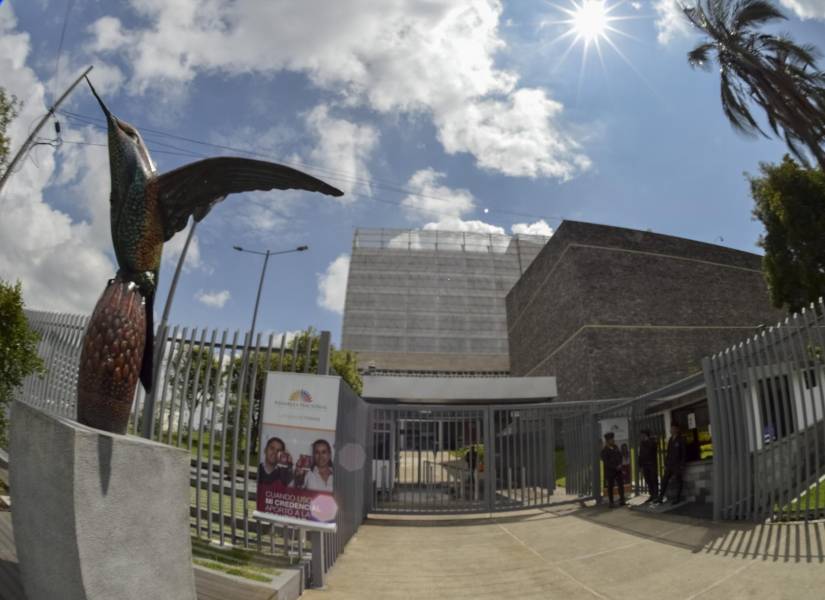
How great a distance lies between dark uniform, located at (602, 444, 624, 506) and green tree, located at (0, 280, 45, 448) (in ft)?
30.4

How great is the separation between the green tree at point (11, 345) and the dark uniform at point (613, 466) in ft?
30.4

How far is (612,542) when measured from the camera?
20.7 feet

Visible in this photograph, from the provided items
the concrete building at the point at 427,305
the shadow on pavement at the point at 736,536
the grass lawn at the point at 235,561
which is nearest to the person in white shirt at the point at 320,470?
the grass lawn at the point at 235,561


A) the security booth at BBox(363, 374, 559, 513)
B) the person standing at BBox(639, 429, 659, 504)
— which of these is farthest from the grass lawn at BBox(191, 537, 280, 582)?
the person standing at BBox(639, 429, 659, 504)

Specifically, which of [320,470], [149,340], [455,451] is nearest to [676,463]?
[455,451]

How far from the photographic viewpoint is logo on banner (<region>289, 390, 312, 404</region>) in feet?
16.2

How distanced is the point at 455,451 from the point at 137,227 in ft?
26.0

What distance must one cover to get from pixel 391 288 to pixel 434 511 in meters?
46.7

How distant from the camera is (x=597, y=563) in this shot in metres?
5.42

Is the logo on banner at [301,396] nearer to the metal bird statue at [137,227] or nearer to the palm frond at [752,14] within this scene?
the metal bird statue at [137,227]

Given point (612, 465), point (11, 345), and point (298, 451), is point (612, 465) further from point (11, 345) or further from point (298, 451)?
point (11, 345)

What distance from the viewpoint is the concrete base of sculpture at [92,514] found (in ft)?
9.39

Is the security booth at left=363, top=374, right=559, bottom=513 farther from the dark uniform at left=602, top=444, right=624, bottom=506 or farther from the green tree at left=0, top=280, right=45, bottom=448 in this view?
the green tree at left=0, top=280, right=45, bottom=448

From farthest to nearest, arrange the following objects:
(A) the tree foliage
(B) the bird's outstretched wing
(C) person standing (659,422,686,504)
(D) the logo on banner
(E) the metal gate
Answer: (E) the metal gate, (C) person standing (659,422,686,504), (A) the tree foliage, (D) the logo on banner, (B) the bird's outstretched wing
